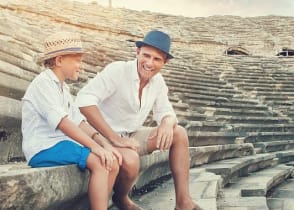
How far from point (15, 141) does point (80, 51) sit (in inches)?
27.4

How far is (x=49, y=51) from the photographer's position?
7.52 feet

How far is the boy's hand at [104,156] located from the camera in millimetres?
2070

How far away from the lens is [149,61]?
2760 millimetres

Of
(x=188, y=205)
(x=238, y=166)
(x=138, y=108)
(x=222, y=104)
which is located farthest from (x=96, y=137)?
(x=222, y=104)

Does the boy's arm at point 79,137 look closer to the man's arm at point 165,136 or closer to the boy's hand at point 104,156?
the boy's hand at point 104,156

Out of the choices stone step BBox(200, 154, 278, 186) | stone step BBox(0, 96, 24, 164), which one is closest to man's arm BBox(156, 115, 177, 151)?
stone step BBox(0, 96, 24, 164)

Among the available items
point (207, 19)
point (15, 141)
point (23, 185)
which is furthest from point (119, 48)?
point (207, 19)

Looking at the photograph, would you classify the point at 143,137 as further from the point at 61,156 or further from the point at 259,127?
the point at 259,127

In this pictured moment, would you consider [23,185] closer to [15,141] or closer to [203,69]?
[15,141]

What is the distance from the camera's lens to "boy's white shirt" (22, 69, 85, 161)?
2.12 meters

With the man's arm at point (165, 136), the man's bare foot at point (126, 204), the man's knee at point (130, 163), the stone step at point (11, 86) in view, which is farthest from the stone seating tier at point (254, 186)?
the stone step at point (11, 86)

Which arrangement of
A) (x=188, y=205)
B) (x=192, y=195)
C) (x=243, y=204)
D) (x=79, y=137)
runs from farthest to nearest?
(x=243, y=204), (x=192, y=195), (x=188, y=205), (x=79, y=137)

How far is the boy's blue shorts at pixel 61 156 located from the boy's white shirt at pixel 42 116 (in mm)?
35

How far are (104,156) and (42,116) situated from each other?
14.3 inches
